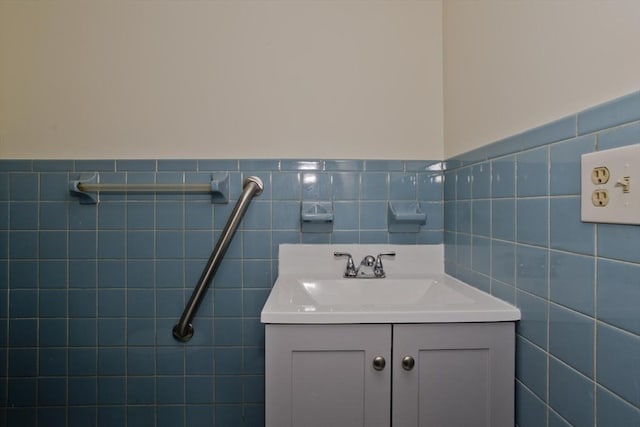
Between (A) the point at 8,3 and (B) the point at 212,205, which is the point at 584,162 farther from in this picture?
(A) the point at 8,3

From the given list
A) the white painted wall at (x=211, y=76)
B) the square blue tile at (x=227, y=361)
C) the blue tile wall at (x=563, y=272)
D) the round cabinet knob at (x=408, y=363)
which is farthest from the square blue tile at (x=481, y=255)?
the square blue tile at (x=227, y=361)

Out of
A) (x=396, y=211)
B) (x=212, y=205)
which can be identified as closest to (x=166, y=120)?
(x=212, y=205)

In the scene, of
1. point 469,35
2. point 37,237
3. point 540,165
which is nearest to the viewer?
point 540,165

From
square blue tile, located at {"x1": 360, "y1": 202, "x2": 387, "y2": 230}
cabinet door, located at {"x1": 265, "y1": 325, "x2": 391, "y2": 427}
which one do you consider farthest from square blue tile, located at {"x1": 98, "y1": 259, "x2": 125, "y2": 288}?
square blue tile, located at {"x1": 360, "y1": 202, "x2": 387, "y2": 230}

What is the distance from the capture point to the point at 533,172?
70 centimetres

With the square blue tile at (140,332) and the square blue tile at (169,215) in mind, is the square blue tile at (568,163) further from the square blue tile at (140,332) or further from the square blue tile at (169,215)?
the square blue tile at (140,332)

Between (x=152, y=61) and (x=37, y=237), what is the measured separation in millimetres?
753

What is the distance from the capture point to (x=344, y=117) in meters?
1.18

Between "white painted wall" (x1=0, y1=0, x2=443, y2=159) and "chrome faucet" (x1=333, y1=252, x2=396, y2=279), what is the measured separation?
0.38m

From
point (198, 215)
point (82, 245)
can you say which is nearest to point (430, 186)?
point (198, 215)

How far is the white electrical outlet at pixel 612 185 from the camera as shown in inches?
18.3

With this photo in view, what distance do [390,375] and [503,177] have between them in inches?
21.9

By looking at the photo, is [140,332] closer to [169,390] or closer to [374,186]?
[169,390]

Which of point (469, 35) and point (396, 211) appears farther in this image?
point (396, 211)
